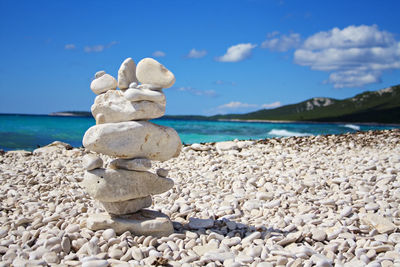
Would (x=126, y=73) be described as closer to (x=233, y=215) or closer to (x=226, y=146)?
(x=233, y=215)

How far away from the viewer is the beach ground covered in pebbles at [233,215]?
4.21m

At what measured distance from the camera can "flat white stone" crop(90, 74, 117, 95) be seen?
4930 mm

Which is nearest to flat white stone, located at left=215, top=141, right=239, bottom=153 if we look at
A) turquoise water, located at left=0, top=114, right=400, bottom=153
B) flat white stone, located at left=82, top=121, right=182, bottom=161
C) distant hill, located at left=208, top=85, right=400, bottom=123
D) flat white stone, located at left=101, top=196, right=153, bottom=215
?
flat white stone, located at left=101, top=196, right=153, bottom=215

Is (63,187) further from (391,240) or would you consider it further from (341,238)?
(391,240)

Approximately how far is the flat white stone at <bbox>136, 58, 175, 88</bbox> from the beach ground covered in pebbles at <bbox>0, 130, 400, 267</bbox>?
86.3 inches

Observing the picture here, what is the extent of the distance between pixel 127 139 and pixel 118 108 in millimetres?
470

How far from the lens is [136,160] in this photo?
15.7ft

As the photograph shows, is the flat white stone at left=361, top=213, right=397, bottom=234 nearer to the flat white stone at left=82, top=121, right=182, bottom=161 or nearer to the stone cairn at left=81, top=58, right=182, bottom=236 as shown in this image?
the stone cairn at left=81, top=58, right=182, bottom=236

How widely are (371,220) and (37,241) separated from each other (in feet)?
16.0

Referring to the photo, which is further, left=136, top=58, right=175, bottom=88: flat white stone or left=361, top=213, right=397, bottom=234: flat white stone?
left=361, top=213, right=397, bottom=234: flat white stone

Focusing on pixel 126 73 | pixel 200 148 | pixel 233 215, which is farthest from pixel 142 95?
pixel 200 148

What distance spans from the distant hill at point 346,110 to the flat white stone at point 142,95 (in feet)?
234

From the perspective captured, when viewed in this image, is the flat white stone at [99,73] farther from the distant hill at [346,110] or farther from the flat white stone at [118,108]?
the distant hill at [346,110]

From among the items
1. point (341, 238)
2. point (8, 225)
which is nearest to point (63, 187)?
point (8, 225)
